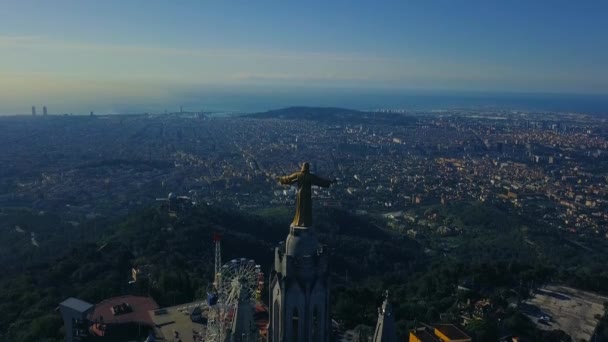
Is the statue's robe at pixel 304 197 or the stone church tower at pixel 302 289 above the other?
the statue's robe at pixel 304 197

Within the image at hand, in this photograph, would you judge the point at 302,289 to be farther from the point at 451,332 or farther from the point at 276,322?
the point at 451,332

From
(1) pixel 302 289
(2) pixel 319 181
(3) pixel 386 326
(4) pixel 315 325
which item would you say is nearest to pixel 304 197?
(2) pixel 319 181

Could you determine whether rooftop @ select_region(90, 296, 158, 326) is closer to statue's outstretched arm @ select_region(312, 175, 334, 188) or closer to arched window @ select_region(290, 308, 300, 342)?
arched window @ select_region(290, 308, 300, 342)

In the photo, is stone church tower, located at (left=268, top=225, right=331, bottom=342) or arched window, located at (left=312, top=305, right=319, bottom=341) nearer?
stone church tower, located at (left=268, top=225, right=331, bottom=342)

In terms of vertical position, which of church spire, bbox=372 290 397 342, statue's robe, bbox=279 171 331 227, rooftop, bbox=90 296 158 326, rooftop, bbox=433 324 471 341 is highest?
statue's robe, bbox=279 171 331 227

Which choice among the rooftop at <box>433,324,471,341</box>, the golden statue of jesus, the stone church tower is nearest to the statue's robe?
the golden statue of jesus

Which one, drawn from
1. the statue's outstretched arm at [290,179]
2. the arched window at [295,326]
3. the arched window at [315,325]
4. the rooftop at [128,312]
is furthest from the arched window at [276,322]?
the rooftop at [128,312]

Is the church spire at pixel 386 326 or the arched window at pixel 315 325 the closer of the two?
the arched window at pixel 315 325

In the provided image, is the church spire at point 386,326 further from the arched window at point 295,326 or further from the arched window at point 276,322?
the arched window at point 276,322
